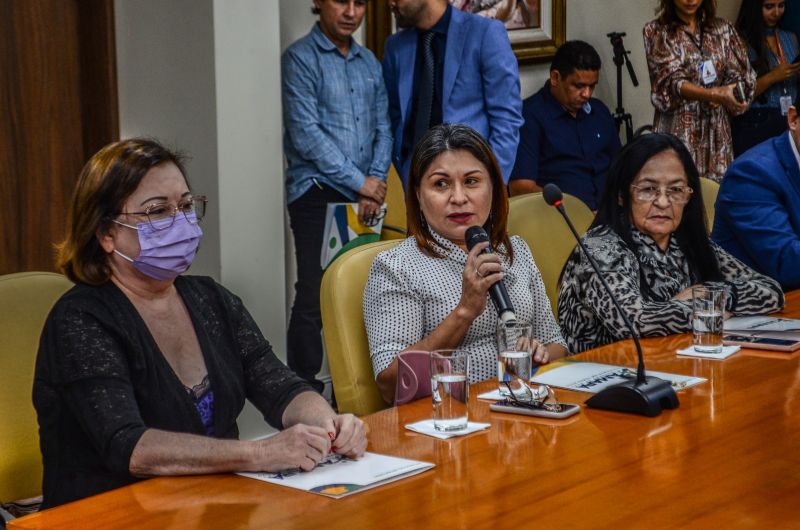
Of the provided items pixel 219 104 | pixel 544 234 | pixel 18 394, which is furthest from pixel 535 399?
pixel 219 104

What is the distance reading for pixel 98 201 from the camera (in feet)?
6.38

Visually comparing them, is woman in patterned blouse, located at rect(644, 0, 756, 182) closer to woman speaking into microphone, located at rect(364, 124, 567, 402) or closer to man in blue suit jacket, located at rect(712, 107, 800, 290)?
man in blue suit jacket, located at rect(712, 107, 800, 290)

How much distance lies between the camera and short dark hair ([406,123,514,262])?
101 inches

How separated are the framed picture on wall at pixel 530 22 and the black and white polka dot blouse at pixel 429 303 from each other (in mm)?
2685

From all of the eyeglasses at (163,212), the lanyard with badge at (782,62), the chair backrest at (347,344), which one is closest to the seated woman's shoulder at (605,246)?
the chair backrest at (347,344)

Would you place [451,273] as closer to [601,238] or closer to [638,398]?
[601,238]

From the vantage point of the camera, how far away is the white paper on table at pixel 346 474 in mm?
1526

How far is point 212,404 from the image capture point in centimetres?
198

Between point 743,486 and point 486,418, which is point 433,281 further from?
point 743,486

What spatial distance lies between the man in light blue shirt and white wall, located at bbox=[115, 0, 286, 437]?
156mm

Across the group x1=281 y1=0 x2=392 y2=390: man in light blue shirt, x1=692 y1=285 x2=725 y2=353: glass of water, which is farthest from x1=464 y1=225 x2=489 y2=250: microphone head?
x1=281 y1=0 x2=392 y2=390: man in light blue shirt

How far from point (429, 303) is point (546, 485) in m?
0.96

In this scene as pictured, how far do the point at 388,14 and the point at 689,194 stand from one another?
6.90 ft

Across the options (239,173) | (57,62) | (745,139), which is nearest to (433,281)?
(239,173)
